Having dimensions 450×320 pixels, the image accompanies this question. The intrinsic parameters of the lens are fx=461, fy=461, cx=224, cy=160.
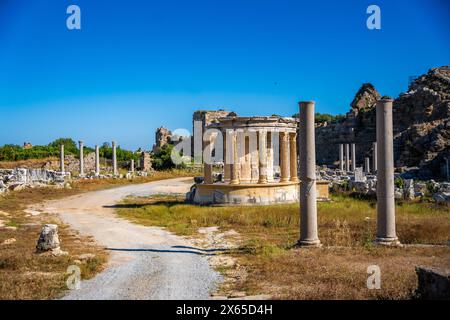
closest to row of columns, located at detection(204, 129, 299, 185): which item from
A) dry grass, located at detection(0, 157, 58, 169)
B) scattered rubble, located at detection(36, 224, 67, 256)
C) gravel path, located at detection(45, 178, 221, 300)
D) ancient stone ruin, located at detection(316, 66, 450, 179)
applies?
gravel path, located at detection(45, 178, 221, 300)

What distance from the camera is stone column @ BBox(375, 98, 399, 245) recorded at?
40.7 ft

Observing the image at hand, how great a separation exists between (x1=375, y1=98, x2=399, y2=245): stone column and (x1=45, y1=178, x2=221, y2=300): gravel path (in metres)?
4.92

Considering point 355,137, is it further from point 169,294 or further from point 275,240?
point 169,294

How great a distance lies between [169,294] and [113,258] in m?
3.91

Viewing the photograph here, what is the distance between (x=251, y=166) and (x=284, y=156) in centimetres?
192

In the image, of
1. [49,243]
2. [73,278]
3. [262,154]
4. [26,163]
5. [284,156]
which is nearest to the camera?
[73,278]

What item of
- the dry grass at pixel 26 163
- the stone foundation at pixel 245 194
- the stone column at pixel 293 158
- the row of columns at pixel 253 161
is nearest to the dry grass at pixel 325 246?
the stone foundation at pixel 245 194

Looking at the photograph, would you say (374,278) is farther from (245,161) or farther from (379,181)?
(245,161)

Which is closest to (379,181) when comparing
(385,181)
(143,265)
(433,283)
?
(385,181)

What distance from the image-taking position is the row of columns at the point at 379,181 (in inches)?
489

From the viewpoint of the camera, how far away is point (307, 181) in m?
12.9

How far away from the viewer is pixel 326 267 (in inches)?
392

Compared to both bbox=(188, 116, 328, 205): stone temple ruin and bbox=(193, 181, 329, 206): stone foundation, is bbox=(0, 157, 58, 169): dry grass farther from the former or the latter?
bbox=(193, 181, 329, 206): stone foundation
